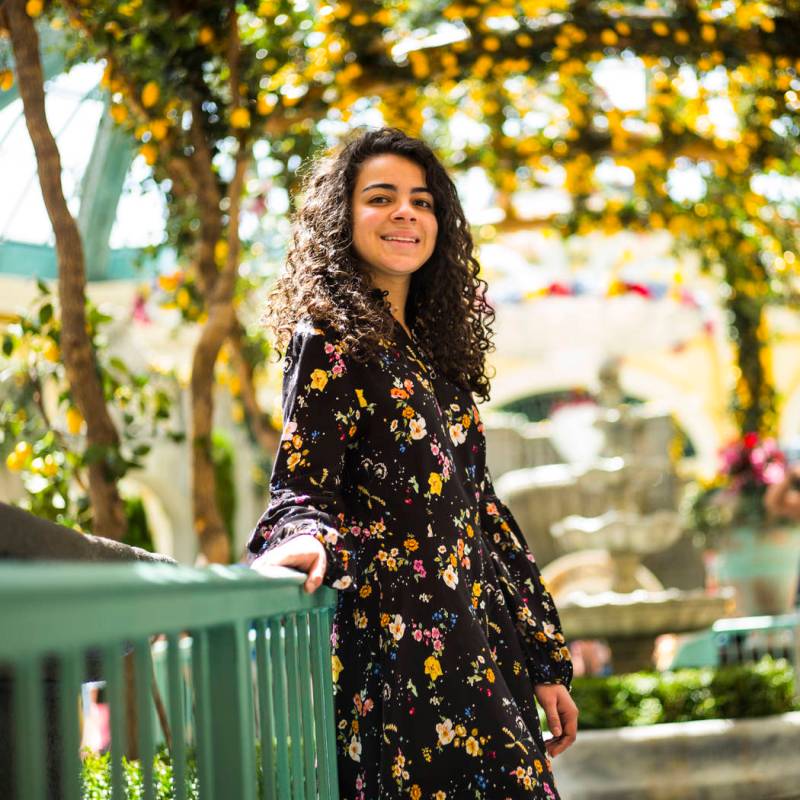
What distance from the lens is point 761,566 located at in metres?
8.20

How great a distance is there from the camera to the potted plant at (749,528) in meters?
7.80

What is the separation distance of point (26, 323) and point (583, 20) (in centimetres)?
255

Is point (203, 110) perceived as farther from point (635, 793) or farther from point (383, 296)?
point (635, 793)

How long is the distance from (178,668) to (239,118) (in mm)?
3183

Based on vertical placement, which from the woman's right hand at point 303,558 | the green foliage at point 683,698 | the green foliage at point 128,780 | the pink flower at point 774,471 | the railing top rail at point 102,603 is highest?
the pink flower at point 774,471

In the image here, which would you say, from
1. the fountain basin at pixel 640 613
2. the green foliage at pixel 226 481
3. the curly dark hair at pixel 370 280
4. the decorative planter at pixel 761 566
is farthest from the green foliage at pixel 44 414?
the green foliage at pixel 226 481

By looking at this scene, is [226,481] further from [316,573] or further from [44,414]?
[316,573]

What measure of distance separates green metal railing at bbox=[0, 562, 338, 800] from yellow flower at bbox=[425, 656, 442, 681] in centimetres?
→ 15

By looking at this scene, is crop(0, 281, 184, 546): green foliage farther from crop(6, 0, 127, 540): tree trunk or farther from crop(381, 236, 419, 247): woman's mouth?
crop(381, 236, 419, 247): woman's mouth

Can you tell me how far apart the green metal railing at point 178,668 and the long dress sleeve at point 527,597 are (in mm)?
368

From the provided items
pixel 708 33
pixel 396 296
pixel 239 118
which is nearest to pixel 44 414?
pixel 239 118

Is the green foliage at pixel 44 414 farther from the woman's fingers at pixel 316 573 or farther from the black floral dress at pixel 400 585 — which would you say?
the woman's fingers at pixel 316 573

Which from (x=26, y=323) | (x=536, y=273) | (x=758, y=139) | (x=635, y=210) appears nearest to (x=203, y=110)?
(x=26, y=323)

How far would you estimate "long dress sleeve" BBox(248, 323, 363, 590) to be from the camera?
172 centimetres
